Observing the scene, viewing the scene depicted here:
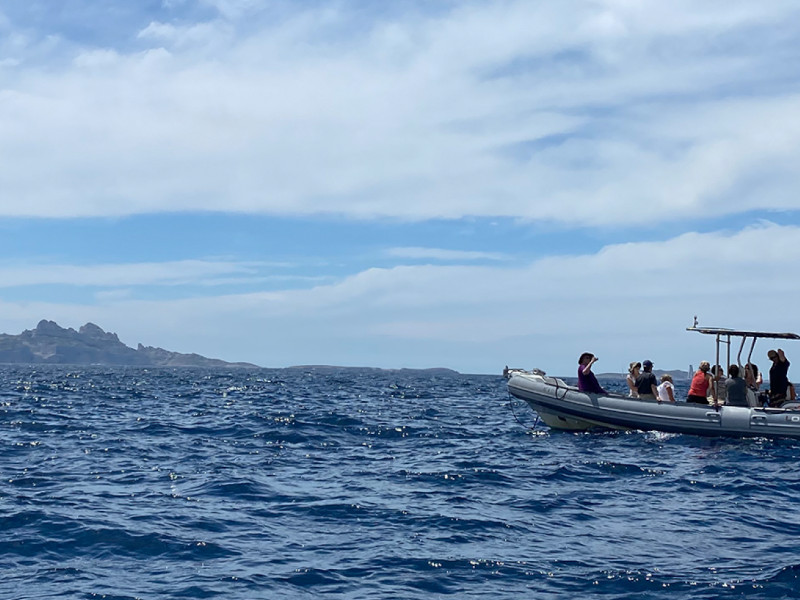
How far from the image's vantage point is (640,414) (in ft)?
60.6

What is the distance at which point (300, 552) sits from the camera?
8219 millimetres

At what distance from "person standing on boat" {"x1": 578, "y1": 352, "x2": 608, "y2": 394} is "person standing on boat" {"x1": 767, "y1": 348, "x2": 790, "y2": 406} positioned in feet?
12.8

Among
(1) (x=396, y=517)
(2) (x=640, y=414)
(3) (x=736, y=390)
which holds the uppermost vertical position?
(3) (x=736, y=390)

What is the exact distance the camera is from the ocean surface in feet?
23.6

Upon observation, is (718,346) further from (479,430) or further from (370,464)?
(370,464)

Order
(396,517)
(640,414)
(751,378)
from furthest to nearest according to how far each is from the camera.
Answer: (751,378) < (640,414) < (396,517)

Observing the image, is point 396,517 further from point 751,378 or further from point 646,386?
point 751,378

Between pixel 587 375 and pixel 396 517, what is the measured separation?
10.1 m

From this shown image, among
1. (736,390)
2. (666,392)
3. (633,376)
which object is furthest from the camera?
(633,376)

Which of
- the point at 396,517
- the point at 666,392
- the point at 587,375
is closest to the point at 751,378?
the point at 666,392

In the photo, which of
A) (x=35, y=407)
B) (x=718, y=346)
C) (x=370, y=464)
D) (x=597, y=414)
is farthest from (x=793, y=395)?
(x=35, y=407)

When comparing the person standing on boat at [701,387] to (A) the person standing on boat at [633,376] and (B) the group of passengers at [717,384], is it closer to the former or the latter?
(B) the group of passengers at [717,384]

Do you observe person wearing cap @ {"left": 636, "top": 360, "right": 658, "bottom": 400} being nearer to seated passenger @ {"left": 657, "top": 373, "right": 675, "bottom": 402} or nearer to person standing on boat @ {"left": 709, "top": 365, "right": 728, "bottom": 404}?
seated passenger @ {"left": 657, "top": 373, "right": 675, "bottom": 402}

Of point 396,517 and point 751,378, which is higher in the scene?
point 751,378
